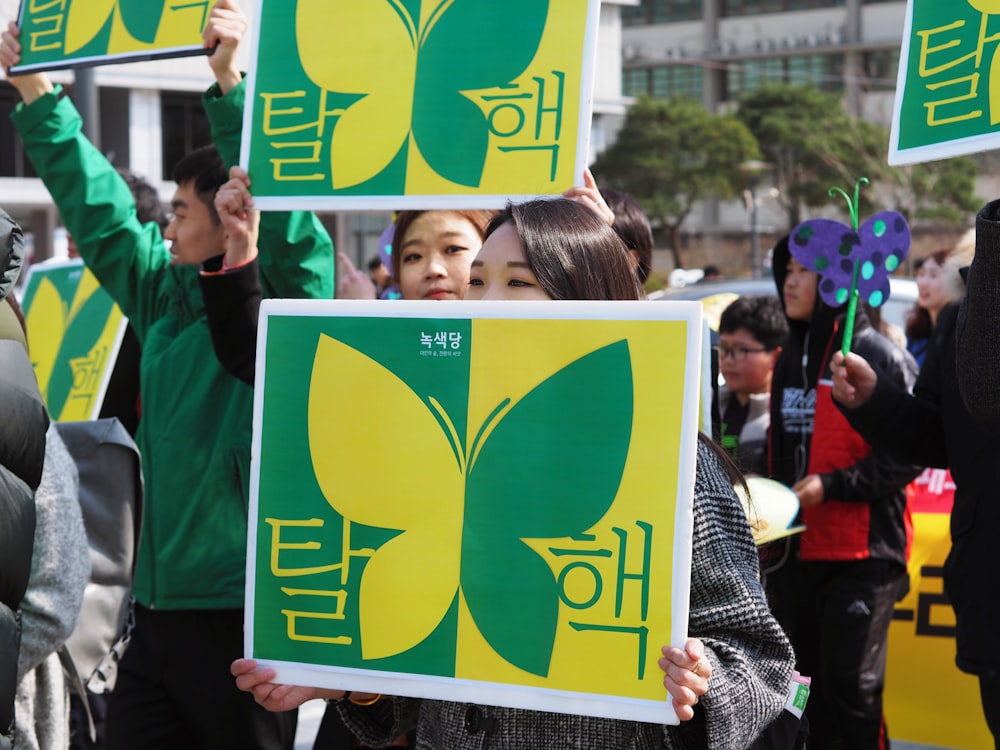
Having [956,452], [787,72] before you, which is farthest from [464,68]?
[787,72]

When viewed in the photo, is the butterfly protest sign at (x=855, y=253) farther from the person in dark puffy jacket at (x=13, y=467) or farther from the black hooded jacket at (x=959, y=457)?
the person in dark puffy jacket at (x=13, y=467)

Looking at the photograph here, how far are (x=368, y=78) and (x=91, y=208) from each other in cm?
97

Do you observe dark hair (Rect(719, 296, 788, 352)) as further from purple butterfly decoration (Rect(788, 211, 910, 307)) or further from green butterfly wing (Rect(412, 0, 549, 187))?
green butterfly wing (Rect(412, 0, 549, 187))

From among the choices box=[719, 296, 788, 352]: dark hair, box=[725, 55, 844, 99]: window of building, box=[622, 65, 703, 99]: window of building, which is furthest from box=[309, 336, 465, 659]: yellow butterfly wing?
box=[622, 65, 703, 99]: window of building

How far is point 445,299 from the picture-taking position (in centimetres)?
268

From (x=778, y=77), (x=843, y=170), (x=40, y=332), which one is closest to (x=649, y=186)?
(x=843, y=170)

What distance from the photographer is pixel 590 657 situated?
5.87ft

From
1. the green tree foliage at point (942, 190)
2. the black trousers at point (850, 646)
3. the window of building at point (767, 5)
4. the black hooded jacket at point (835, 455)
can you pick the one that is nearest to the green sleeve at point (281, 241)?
the black hooded jacket at point (835, 455)

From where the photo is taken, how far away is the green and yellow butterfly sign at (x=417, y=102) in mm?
2703

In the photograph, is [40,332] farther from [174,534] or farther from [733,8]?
[733,8]

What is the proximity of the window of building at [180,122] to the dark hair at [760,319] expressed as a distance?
23.9m

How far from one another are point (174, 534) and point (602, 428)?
156cm

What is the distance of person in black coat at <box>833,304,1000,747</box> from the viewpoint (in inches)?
114

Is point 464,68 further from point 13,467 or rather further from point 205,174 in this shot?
point 13,467
